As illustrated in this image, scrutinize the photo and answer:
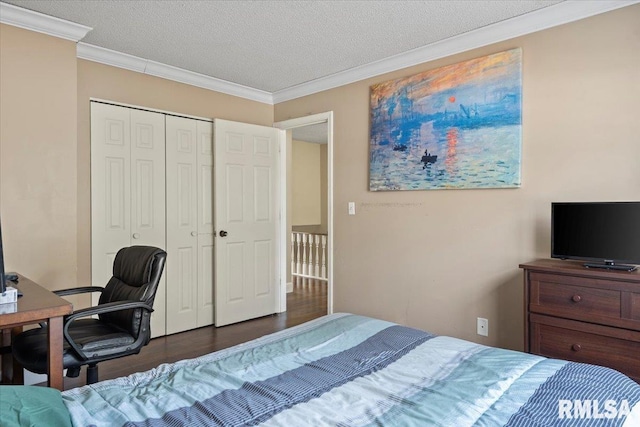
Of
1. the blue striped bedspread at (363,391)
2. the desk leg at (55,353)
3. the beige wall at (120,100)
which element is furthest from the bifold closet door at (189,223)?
the blue striped bedspread at (363,391)

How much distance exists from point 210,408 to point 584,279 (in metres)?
2.08

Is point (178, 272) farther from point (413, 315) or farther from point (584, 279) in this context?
point (584, 279)

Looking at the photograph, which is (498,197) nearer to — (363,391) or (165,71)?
(363,391)

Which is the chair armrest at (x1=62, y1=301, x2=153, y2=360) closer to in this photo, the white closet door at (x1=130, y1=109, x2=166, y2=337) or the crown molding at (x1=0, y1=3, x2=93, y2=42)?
the white closet door at (x1=130, y1=109, x2=166, y2=337)

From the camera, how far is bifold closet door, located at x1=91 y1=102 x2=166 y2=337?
3369mm

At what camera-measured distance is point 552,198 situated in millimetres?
2697

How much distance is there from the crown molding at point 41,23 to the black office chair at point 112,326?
5.43 feet

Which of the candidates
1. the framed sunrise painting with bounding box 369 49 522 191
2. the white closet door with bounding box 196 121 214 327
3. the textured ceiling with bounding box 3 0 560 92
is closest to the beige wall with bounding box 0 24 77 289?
the textured ceiling with bounding box 3 0 560 92

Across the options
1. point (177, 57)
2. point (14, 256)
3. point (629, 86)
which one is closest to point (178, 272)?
point (14, 256)

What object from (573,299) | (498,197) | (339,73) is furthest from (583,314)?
(339,73)

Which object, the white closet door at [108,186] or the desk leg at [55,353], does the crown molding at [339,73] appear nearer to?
the white closet door at [108,186]

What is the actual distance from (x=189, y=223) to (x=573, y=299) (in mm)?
3230

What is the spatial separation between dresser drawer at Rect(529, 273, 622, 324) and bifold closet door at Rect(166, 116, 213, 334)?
9.73ft

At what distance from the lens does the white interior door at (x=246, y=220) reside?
4.08 metres
